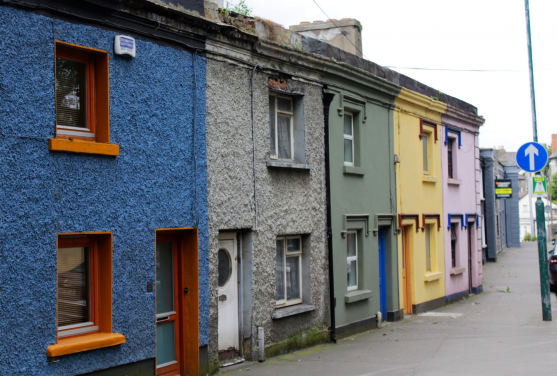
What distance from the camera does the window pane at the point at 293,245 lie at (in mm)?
11219

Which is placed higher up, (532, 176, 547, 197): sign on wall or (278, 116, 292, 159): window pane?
(278, 116, 292, 159): window pane

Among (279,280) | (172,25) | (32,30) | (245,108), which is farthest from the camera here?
(279,280)

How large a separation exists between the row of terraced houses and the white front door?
3cm

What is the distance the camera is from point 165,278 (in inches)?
344

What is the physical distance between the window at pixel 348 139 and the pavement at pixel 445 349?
3.94m

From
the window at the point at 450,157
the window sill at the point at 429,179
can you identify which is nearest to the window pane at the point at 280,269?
the window sill at the point at 429,179

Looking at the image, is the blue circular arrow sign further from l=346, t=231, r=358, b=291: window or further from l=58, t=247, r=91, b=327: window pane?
l=58, t=247, r=91, b=327: window pane

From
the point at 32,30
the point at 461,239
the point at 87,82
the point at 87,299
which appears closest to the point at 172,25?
the point at 87,82

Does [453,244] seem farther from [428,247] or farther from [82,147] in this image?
[82,147]

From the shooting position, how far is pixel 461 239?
19.5m

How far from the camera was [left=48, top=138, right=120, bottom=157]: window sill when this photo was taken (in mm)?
6785

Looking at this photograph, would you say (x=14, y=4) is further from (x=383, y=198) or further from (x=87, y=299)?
(x=383, y=198)

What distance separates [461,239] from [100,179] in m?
14.9

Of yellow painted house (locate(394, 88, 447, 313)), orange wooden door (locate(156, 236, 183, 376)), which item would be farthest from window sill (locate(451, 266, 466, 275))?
orange wooden door (locate(156, 236, 183, 376))
